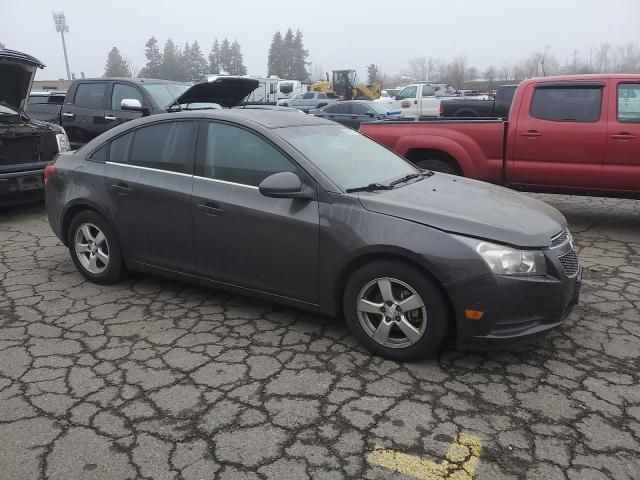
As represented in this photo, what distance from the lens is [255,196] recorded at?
3.71 meters

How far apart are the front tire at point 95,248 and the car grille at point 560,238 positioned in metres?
3.30

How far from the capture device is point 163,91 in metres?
9.37

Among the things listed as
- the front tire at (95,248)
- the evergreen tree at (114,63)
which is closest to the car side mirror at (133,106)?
the front tire at (95,248)

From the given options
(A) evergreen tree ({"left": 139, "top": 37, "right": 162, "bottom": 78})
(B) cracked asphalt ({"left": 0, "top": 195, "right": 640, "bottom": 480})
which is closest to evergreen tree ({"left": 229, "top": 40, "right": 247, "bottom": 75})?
(A) evergreen tree ({"left": 139, "top": 37, "right": 162, "bottom": 78})

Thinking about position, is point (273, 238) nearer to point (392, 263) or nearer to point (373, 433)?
point (392, 263)

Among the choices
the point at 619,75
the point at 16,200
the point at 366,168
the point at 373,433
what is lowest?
the point at 373,433

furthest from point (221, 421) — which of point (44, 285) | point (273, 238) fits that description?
point (44, 285)

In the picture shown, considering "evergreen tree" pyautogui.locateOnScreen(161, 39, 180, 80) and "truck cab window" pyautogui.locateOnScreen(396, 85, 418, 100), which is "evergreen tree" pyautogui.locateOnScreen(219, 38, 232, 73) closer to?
"evergreen tree" pyautogui.locateOnScreen(161, 39, 180, 80)

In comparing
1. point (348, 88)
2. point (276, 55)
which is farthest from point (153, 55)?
point (348, 88)

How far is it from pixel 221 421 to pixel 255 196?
1.54m

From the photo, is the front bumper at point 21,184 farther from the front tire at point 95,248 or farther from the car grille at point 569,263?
the car grille at point 569,263

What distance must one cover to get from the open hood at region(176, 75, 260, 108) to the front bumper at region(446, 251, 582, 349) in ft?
15.5

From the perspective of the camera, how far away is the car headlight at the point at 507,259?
3.04 metres

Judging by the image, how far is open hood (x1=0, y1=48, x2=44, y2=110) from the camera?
256 inches
